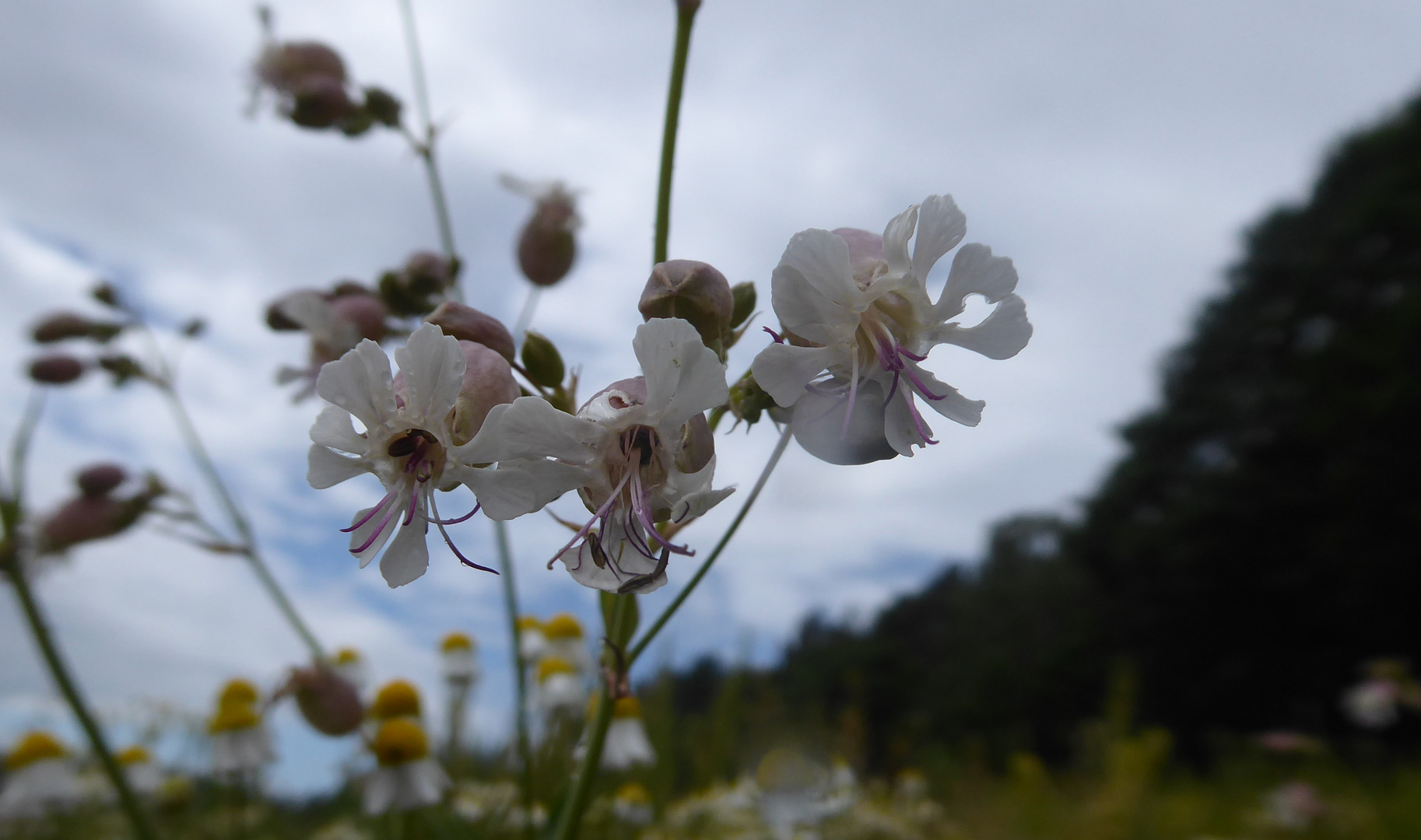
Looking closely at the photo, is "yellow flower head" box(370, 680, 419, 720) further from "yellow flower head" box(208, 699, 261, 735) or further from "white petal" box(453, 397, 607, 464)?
"white petal" box(453, 397, 607, 464)

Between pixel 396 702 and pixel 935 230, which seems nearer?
pixel 935 230

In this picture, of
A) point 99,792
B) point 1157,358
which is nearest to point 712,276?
point 99,792

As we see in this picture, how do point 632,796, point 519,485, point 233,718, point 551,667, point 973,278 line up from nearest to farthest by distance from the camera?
1. point 519,485
2. point 973,278
3. point 551,667
4. point 233,718
5. point 632,796

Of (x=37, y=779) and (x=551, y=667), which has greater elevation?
(x=551, y=667)

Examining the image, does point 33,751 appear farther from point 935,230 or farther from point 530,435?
point 935,230

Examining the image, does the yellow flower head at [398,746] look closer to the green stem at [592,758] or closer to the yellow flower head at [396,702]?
the yellow flower head at [396,702]

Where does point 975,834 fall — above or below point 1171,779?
below

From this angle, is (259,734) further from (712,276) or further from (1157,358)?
(1157,358)

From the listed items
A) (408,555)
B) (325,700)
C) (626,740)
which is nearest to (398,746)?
(325,700)
